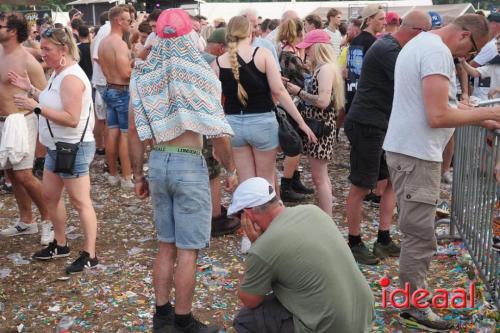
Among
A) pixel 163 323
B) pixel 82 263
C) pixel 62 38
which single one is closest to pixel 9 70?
pixel 62 38

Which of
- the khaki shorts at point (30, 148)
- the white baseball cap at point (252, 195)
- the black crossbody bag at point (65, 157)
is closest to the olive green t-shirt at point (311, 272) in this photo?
the white baseball cap at point (252, 195)

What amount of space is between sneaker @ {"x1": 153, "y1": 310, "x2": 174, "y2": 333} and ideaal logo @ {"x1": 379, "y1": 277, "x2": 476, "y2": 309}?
5.04ft

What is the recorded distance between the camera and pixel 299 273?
249 centimetres

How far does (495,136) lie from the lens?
3725 mm

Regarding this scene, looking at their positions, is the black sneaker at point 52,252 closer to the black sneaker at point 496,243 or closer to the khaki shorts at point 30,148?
the khaki shorts at point 30,148

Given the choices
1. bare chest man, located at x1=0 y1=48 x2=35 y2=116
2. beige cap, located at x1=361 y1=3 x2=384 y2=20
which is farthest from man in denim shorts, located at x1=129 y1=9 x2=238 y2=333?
beige cap, located at x1=361 y1=3 x2=384 y2=20

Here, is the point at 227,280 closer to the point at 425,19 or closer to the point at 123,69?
the point at 425,19

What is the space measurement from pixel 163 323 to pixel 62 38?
7.92 feet

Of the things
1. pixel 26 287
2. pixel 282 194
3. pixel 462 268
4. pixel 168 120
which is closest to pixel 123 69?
pixel 282 194

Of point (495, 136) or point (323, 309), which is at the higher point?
point (495, 136)

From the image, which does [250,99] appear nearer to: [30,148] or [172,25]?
[172,25]

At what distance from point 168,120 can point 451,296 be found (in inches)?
95.9

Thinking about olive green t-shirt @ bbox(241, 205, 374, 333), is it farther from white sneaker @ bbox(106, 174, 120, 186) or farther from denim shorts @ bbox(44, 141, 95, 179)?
white sneaker @ bbox(106, 174, 120, 186)

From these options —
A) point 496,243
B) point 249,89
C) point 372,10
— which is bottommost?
point 496,243
